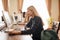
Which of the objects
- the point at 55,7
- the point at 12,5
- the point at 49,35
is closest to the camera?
the point at 49,35

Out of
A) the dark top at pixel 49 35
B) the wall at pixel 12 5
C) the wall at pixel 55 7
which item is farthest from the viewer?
the wall at pixel 55 7

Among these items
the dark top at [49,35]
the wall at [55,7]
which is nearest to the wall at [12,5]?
the wall at [55,7]

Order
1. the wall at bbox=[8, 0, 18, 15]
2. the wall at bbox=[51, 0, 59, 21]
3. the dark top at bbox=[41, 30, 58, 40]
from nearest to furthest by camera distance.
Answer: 1. the dark top at bbox=[41, 30, 58, 40]
2. the wall at bbox=[8, 0, 18, 15]
3. the wall at bbox=[51, 0, 59, 21]

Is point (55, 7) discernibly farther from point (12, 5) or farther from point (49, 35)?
point (49, 35)

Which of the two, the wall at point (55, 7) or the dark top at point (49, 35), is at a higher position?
the wall at point (55, 7)

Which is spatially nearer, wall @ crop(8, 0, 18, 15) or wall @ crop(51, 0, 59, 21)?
wall @ crop(8, 0, 18, 15)

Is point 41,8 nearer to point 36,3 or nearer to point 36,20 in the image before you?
point 36,3

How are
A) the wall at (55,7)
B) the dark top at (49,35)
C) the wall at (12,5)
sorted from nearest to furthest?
the dark top at (49,35), the wall at (12,5), the wall at (55,7)

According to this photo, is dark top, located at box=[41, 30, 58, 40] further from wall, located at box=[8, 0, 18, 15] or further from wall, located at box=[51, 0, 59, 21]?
wall, located at box=[51, 0, 59, 21]

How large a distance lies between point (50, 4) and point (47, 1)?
0.17 meters

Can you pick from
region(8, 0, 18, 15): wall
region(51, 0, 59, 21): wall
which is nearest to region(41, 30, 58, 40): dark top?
region(8, 0, 18, 15): wall

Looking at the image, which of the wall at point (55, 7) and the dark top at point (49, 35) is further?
the wall at point (55, 7)

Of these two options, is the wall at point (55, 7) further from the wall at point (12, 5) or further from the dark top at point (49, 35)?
the dark top at point (49, 35)

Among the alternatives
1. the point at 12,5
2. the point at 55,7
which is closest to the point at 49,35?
the point at 12,5
